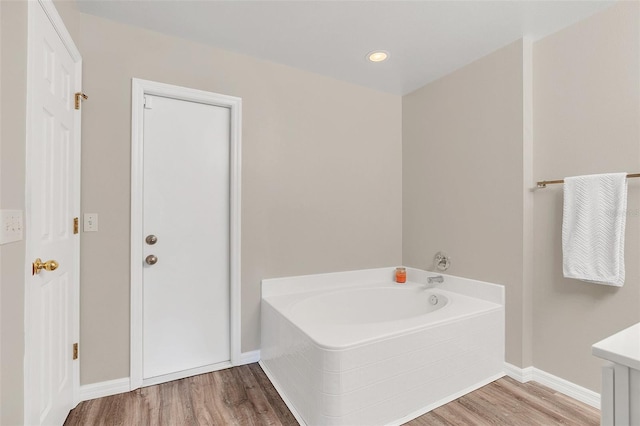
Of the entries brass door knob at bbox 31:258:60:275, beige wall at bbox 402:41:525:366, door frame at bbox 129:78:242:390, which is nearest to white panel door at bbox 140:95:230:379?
door frame at bbox 129:78:242:390

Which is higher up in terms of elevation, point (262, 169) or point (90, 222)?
point (262, 169)

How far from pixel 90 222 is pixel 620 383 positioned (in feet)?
7.97

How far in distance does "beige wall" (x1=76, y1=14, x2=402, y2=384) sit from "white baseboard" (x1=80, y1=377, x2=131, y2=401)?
4 centimetres

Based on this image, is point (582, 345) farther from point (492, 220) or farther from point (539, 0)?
point (539, 0)

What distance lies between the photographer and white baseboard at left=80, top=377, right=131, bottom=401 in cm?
185

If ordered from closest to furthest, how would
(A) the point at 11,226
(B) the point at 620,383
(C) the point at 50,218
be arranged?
(B) the point at 620,383, (A) the point at 11,226, (C) the point at 50,218

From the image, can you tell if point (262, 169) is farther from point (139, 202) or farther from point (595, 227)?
point (595, 227)

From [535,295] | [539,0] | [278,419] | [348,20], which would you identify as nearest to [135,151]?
[348,20]

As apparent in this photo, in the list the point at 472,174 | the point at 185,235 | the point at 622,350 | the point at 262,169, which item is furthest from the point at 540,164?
the point at 185,235

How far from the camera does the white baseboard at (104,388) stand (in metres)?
1.85

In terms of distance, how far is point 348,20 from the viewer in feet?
6.25

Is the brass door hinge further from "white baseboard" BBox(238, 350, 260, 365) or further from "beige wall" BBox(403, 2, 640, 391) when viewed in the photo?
"beige wall" BBox(403, 2, 640, 391)

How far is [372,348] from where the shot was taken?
1.57 meters

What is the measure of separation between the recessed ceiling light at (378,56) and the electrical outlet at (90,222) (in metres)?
2.18
